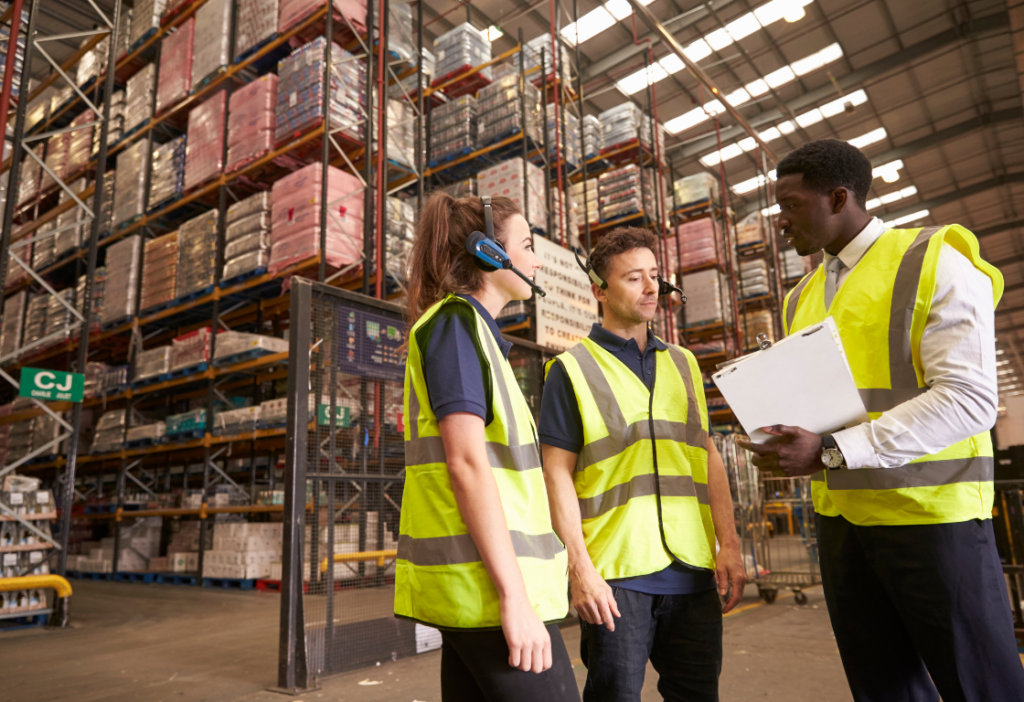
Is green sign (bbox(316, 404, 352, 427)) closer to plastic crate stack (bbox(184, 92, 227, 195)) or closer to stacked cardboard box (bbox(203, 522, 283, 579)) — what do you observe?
stacked cardboard box (bbox(203, 522, 283, 579))

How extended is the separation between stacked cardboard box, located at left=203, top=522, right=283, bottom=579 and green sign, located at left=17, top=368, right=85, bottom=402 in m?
2.42

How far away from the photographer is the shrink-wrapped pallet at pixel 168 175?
8.32 m

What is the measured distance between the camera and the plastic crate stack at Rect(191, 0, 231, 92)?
7.73 metres

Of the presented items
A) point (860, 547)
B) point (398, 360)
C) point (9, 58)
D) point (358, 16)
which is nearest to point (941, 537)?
point (860, 547)

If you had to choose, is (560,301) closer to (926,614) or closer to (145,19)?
(926,614)

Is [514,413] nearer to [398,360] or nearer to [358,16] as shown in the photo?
[398,360]

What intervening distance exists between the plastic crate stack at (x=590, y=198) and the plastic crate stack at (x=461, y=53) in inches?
86.9

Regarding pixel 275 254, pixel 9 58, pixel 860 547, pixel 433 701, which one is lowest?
pixel 433 701

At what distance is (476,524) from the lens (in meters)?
1.15

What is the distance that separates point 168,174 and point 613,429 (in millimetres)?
8418

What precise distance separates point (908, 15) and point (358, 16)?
10967 millimetres

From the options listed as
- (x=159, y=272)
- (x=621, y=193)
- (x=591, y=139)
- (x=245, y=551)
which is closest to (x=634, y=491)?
(x=245, y=551)

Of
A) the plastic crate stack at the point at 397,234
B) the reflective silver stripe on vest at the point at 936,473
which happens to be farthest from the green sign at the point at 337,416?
the plastic crate stack at the point at 397,234

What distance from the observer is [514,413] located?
1.31 metres
